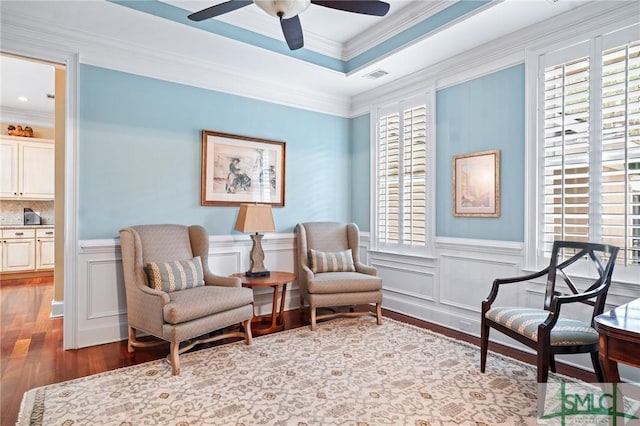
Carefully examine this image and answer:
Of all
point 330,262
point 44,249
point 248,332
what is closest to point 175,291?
point 248,332

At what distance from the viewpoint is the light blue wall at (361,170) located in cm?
495

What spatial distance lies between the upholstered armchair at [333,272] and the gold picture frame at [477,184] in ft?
3.93

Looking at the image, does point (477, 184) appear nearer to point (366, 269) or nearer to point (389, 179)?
point (389, 179)

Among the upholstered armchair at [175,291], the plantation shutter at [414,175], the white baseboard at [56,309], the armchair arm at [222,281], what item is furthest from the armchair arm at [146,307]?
the plantation shutter at [414,175]

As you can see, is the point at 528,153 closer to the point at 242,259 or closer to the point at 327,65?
the point at 327,65

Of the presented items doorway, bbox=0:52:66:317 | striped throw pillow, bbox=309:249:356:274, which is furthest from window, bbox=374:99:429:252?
doorway, bbox=0:52:66:317

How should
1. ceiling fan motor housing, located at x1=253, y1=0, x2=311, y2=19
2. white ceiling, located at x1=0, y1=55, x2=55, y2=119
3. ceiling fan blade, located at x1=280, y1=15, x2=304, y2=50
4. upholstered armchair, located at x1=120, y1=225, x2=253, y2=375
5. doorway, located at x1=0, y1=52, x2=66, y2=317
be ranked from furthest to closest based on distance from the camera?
doorway, located at x1=0, y1=52, x2=66, y2=317 → white ceiling, located at x1=0, y1=55, x2=55, y2=119 → upholstered armchair, located at x1=120, y1=225, x2=253, y2=375 → ceiling fan blade, located at x1=280, y1=15, x2=304, y2=50 → ceiling fan motor housing, located at x1=253, y1=0, x2=311, y2=19

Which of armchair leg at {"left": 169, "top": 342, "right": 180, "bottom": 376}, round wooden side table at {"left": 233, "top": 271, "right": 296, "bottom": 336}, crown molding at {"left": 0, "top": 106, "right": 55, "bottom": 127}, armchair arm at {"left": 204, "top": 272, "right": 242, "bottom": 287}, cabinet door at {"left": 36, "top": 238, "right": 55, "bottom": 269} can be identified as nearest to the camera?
armchair leg at {"left": 169, "top": 342, "right": 180, "bottom": 376}

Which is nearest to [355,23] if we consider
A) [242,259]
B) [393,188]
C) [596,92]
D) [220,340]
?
[393,188]

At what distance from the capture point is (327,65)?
13.6 ft

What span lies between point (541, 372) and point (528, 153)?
185cm

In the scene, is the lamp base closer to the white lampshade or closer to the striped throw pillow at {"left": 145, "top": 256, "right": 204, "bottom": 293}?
the white lampshade

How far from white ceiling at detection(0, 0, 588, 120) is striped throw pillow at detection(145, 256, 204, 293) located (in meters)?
1.98

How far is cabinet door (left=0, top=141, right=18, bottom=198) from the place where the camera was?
6.42m
